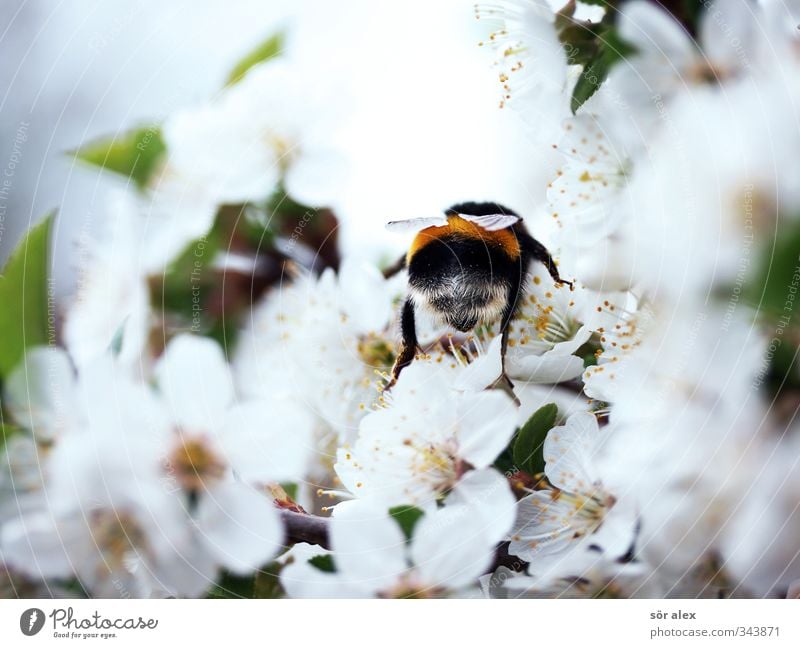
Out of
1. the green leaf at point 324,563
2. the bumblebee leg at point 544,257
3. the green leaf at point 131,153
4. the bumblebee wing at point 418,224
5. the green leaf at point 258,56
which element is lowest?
the green leaf at point 324,563

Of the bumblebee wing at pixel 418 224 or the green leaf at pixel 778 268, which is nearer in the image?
the bumblebee wing at pixel 418 224

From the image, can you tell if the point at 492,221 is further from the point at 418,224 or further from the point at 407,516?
the point at 407,516

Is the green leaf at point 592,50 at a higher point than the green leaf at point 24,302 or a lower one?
higher

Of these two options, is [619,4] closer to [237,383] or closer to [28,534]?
[237,383]

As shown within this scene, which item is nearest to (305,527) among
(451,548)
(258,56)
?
(451,548)

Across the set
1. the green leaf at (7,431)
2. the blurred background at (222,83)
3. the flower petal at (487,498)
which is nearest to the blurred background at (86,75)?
the blurred background at (222,83)

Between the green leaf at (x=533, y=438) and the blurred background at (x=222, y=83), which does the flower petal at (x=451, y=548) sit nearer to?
the green leaf at (x=533, y=438)
